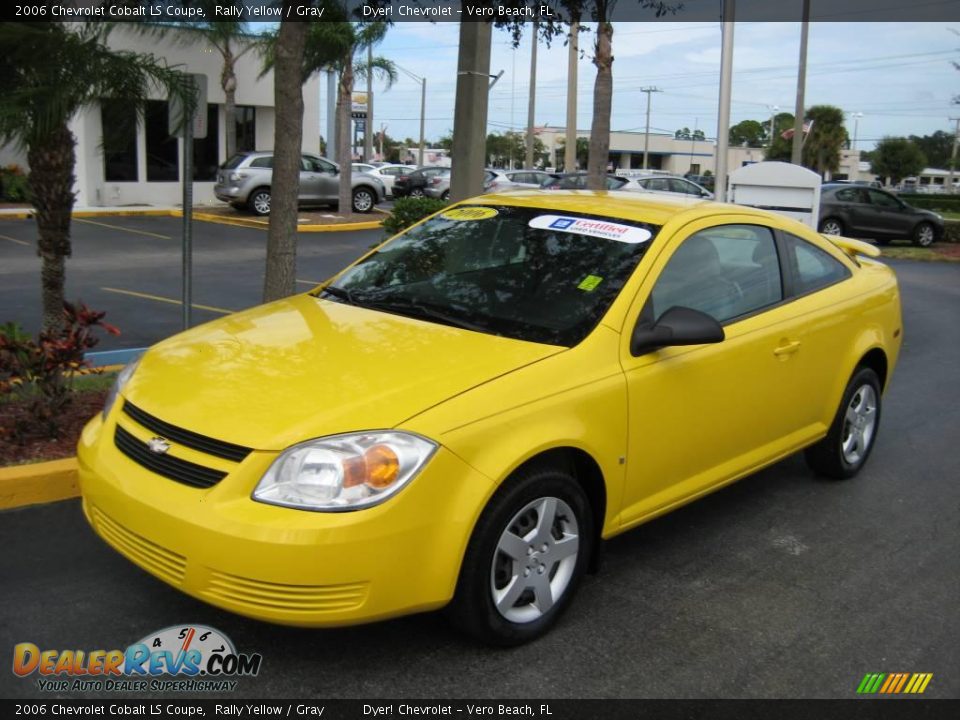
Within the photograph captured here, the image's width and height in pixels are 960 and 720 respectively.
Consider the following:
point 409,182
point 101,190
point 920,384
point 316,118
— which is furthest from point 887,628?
point 409,182

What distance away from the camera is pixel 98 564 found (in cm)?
417

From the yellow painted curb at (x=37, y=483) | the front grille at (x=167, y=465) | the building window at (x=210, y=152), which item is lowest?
the yellow painted curb at (x=37, y=483)

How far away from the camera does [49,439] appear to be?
5.26 meters

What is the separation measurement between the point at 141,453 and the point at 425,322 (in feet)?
4.25

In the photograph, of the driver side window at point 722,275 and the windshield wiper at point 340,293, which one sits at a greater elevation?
the driver side window at point 722,275

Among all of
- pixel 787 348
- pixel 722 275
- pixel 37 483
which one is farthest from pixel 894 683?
pixel 37 483

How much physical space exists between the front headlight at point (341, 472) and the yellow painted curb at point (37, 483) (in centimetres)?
217

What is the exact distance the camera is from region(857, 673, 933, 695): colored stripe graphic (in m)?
3.49

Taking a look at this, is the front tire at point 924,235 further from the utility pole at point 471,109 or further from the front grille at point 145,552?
the front grille at point 145,552

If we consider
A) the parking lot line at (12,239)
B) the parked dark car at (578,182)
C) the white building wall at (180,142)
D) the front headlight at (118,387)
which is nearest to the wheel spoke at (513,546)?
the front headlight at (118,387)

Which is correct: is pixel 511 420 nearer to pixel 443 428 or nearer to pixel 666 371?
pixel 443 428

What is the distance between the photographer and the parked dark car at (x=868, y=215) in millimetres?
23156

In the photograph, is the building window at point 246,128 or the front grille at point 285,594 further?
the building window at point 246,128

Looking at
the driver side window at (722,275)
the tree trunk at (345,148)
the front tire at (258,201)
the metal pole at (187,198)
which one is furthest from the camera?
the tree trunk at (345,148)
